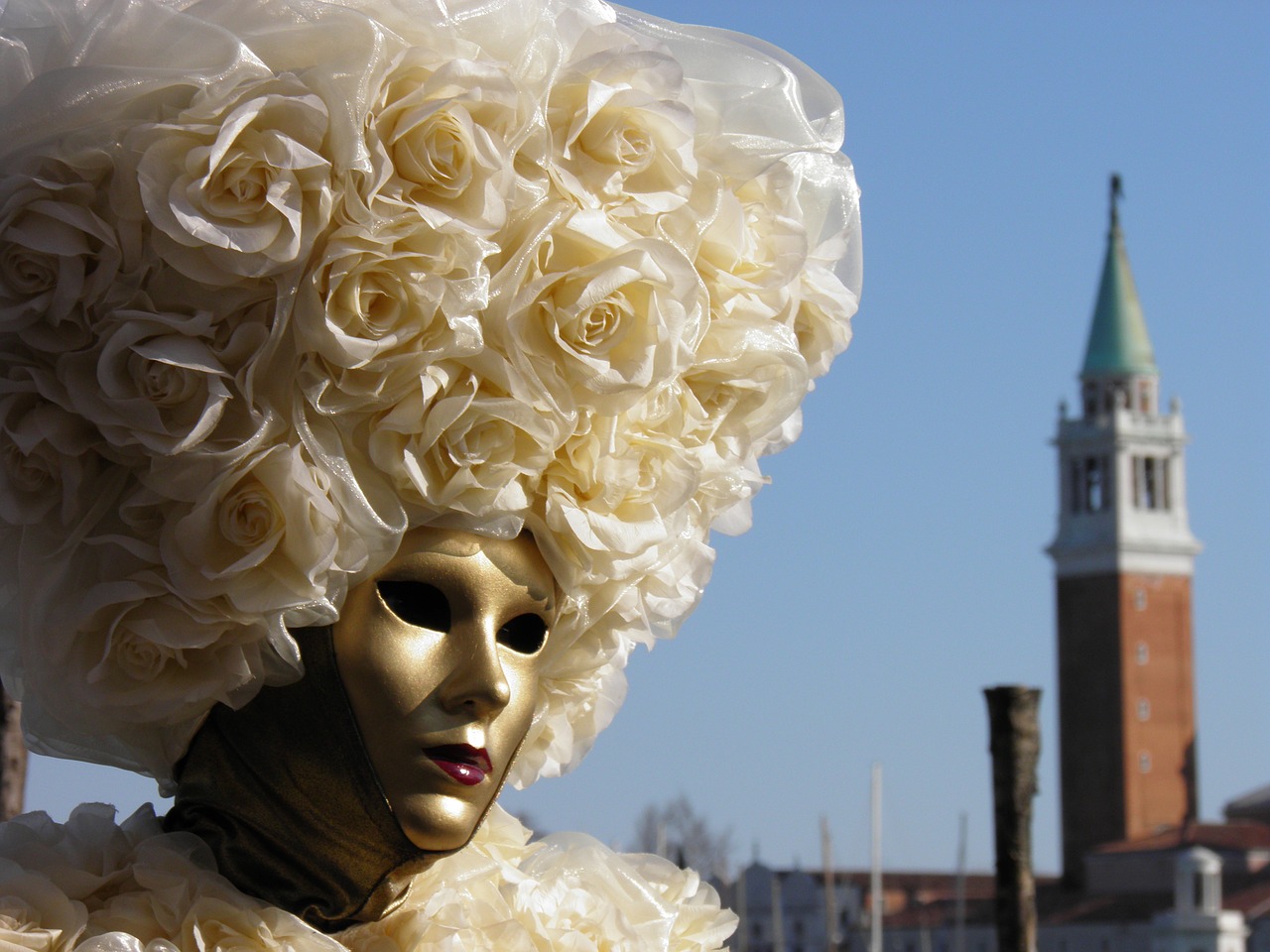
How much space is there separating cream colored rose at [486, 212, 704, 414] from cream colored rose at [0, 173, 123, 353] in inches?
15.1

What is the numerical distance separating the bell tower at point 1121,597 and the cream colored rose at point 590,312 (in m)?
48.1

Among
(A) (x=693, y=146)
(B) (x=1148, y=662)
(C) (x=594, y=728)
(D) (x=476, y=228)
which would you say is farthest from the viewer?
(B) (x=1148, y=662)

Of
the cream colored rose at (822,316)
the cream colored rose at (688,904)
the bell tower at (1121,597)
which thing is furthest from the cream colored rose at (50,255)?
the bell tower at (1121,597)

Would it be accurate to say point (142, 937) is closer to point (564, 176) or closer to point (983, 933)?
point (564, 176)

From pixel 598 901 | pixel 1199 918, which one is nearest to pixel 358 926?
pixel 598 901

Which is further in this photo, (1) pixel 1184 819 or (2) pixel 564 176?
(1) pixel 1184 819

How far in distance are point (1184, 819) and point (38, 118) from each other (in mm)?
51831

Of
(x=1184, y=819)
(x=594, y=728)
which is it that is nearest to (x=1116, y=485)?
(x=1184, y=819)

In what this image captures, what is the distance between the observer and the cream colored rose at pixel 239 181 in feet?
6.46

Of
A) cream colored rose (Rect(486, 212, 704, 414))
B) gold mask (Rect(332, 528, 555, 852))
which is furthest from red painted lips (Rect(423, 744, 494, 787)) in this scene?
cream colored rose (Rect(486, 212, 704, 414))

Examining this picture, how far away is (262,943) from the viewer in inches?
83.9

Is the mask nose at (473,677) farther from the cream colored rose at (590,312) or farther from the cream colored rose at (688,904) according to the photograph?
the cream colored rose at (688,904)

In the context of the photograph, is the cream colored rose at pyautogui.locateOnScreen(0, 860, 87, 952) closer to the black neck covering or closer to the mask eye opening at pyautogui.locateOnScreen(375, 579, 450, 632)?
the black neck covering

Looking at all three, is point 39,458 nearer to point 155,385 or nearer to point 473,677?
point 155,385
